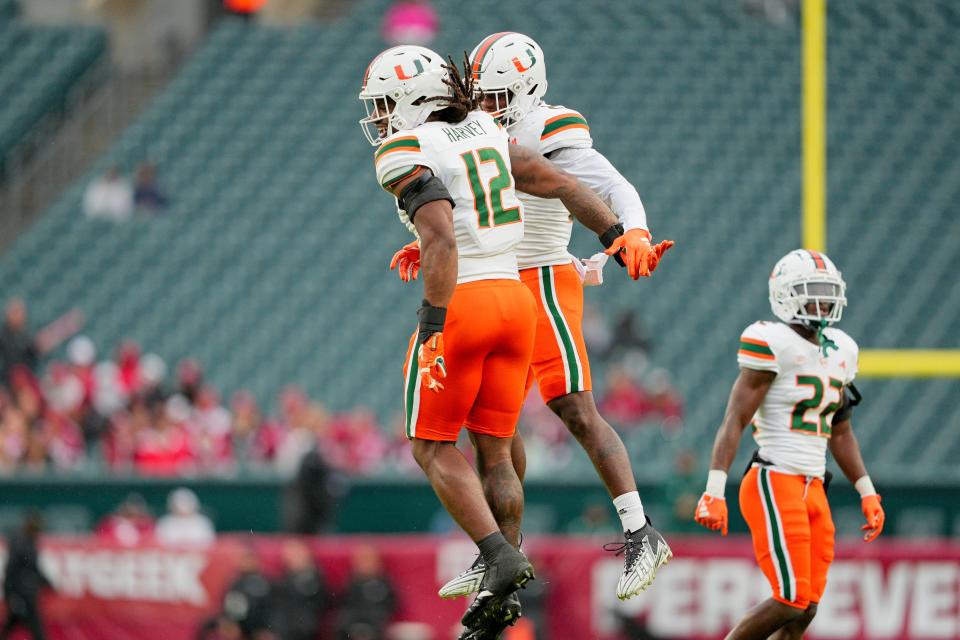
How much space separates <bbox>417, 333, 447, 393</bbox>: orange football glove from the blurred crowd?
27.1 feet

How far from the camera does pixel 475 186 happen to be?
5.75m

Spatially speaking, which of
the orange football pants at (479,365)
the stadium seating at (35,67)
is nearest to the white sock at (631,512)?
the orange football pants at (479,365)

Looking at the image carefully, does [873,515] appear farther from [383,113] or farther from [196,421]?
[196,421]

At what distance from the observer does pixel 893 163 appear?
16062mm

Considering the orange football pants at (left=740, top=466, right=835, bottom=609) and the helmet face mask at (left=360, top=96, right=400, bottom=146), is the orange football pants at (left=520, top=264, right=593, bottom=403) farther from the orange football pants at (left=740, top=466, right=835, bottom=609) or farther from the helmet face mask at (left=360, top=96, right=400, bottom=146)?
the orange football pants at (left=740, top=466, right=835, bottom=609)

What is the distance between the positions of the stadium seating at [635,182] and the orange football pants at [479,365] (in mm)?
7661

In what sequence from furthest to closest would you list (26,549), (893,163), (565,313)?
(893,163) < (26,549) < (565,313)

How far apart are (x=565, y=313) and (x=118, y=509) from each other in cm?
838

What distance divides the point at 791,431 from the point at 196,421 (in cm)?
903

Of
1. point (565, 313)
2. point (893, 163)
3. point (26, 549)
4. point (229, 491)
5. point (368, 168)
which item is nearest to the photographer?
point (565, 313)

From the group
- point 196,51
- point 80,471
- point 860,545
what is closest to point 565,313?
point 860,545

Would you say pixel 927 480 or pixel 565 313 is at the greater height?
pixel 565 313

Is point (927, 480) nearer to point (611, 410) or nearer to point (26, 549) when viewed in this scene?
point (611, 410)

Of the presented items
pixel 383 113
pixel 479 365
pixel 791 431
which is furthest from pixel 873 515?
pixel 383 113
